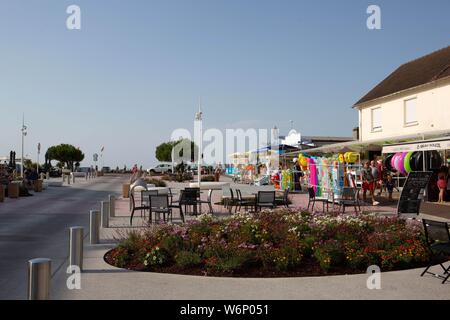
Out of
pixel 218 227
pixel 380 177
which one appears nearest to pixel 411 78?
pixel 380 177

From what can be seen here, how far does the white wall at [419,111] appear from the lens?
76.2ft

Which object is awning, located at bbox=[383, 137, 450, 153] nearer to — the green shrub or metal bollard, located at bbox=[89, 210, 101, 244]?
the green shrub

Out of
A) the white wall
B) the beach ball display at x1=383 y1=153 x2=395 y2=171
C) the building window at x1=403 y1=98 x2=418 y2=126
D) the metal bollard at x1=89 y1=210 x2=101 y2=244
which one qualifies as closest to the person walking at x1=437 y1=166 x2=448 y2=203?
the white wall

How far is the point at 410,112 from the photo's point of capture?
2605 cm

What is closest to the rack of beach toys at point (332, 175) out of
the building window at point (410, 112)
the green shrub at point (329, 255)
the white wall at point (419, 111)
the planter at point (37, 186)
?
the white wall at point (419, 111)

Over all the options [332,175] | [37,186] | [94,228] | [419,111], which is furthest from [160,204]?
[37,186]

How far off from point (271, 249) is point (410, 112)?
2082 cm

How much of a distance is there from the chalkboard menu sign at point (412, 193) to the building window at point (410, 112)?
42.3 feet

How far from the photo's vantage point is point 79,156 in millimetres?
95688

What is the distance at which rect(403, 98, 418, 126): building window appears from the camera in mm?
25625

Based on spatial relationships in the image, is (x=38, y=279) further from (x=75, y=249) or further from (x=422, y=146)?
(x=422, y=146)
